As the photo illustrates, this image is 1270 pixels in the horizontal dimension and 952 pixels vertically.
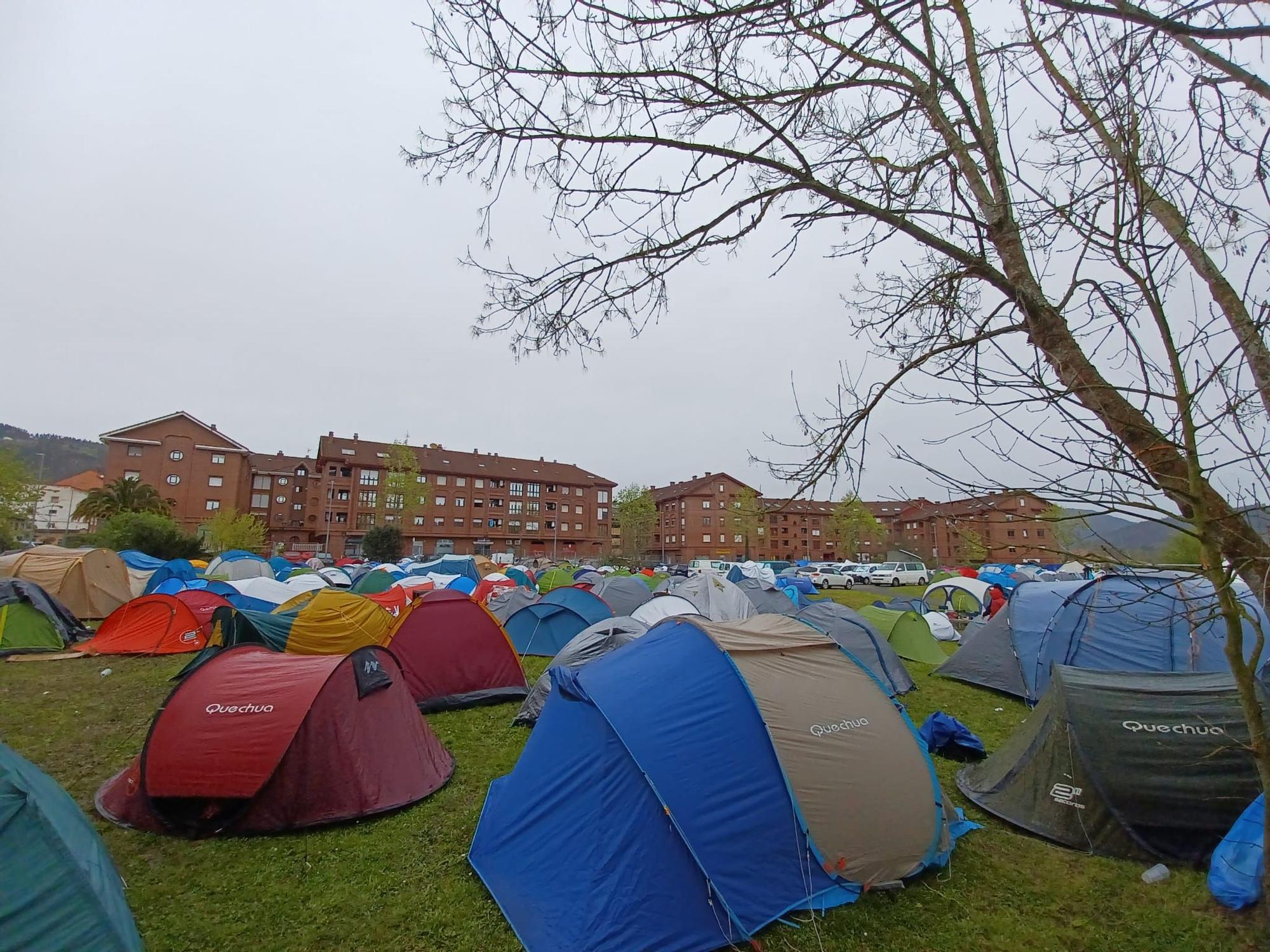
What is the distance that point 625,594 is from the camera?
18281mm

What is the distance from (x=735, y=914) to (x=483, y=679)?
6.44 meters

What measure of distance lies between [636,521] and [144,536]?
39.2 metres

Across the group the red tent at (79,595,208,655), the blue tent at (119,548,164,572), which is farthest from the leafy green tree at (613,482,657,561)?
the red tent at (79,595,208,655)

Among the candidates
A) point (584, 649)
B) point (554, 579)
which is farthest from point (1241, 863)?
point (554, 579)

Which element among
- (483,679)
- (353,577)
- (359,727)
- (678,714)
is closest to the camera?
(678,714)

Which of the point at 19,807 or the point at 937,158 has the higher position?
the point at 937,158

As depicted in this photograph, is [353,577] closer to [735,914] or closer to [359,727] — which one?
[359,727]

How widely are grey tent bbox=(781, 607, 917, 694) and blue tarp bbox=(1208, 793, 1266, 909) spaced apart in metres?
5.93

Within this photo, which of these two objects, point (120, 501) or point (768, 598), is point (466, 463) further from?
point (768, 598)

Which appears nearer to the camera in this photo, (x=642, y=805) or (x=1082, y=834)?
(x=642, y=805)

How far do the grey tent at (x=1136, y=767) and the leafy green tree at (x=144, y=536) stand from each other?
3527 cm

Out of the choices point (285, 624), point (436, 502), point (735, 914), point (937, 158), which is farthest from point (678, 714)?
point (436, 502)

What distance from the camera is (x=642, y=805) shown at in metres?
4.02

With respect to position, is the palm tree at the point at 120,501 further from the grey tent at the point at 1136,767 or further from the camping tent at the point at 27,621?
the grey tent at the point at 1136,767
